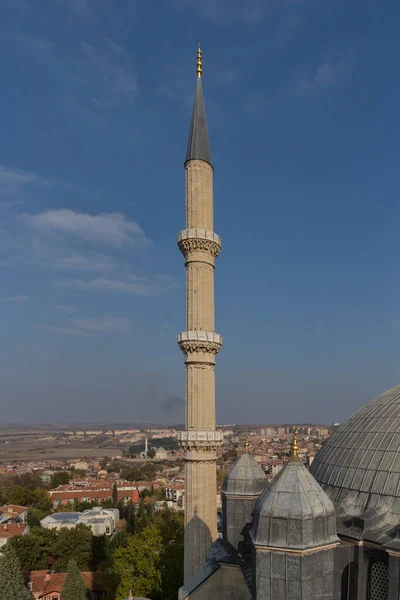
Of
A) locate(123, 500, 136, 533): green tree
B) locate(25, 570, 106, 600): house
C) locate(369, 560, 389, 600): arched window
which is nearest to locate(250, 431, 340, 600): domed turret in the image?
locate(369, 560, 389, 600): arched window

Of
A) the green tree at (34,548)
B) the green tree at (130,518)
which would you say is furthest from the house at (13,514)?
the green tree at (34,548)

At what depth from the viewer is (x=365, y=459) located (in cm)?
903

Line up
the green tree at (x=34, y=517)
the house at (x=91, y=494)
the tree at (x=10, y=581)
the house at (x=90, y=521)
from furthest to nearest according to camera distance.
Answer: the house at (x=91, y=494)
the green tree at (x=34, y=517)
the house at (x=90, y=521)
the tree at (x=10, y=581)

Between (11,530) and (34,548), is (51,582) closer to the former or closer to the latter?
(34,548)

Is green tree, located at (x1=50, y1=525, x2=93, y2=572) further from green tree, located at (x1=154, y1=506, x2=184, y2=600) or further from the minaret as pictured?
the minaret

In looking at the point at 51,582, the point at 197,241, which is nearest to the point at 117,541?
the point at 51,582

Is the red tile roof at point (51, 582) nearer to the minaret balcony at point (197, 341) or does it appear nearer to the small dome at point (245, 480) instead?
the minaret balcony at point (197, 341)

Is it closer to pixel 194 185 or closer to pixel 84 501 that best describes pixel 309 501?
pixel 194 185

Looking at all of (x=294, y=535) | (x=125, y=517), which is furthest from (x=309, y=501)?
(x=125, y=517)

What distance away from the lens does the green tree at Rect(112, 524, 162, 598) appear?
62.3 ft

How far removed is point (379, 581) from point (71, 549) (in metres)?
26.4

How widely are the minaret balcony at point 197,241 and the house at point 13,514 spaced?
114 feet

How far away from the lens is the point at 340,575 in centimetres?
752

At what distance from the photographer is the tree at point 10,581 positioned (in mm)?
19750
